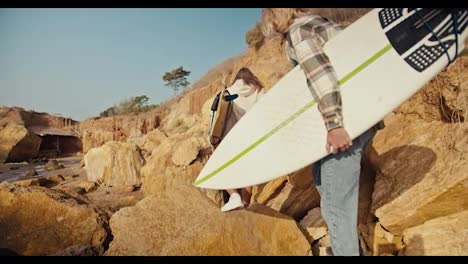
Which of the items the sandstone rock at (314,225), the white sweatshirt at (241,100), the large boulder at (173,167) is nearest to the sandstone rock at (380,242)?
the sandstone rock at (314,225)

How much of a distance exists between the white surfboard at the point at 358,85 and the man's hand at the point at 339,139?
13cm

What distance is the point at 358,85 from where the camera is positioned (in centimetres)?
199

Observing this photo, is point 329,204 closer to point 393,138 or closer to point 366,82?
point 366,82

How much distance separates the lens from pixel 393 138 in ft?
9.96

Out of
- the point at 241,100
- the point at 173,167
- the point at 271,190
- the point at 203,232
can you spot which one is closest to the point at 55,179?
the point at 173,167

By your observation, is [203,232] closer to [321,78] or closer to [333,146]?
[333,146]

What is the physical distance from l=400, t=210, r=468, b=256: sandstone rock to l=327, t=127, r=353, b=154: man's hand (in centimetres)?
122

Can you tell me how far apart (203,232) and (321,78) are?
4.45 feet

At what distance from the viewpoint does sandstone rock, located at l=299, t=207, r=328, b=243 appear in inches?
103

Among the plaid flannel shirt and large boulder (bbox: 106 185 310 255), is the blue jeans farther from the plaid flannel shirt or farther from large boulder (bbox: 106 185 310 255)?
large boulder (bbox: 106 185 310 255)

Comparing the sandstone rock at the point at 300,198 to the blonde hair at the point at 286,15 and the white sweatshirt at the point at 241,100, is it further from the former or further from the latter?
the blonde hair at the point at 286,15

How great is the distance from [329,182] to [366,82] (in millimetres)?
752
